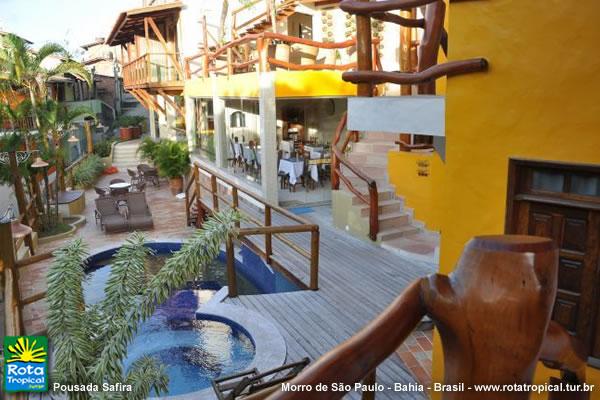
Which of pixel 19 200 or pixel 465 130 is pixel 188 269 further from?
pixel 19 200

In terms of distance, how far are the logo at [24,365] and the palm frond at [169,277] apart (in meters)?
0.53

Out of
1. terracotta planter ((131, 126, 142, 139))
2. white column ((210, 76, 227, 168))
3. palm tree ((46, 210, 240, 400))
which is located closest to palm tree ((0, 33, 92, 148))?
white column ((210, 76, 227, 168))

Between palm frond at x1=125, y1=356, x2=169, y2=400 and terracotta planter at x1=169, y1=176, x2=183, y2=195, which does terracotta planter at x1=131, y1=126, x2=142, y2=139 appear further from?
palm frond at x1=125, y1=356, x2=169, y2=400

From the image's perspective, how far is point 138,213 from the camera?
13.8 meters

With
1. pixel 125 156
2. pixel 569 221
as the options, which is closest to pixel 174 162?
pixel 125 156

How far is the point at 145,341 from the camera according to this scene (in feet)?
24.0

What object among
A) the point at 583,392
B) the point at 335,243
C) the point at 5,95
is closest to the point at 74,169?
the point at 5,95

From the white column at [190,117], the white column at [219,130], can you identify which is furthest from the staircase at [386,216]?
the white column at [190,117]

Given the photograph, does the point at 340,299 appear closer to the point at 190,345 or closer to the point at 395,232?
the point at 190,345

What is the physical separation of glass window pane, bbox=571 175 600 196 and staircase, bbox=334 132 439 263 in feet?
16.5

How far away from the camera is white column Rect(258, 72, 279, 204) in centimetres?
1178

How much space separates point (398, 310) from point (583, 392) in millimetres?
543

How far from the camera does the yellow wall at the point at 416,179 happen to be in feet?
A: 26.2

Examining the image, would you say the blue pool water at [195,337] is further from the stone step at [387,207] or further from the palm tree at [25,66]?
the palm tree at [25,66]
